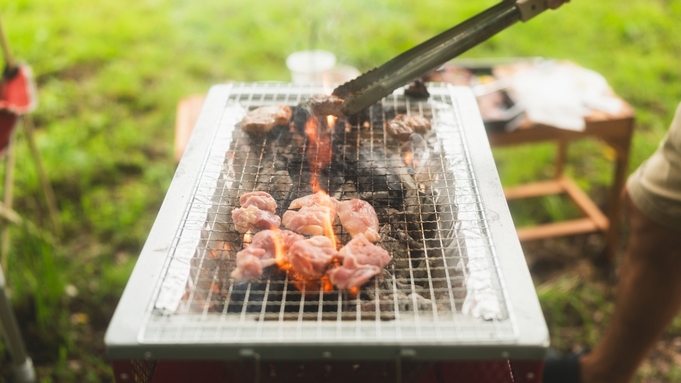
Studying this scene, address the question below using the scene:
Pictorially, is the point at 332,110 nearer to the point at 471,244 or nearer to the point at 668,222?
the point at 471,244

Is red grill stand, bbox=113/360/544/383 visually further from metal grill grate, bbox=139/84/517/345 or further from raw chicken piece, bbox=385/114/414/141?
raw chicken piece, bbox=385/114/414/141

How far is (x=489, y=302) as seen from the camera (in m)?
1.88

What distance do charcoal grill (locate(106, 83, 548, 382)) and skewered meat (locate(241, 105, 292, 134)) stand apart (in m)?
0.06

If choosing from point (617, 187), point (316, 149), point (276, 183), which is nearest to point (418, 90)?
point (316, 149)

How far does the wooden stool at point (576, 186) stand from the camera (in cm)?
441

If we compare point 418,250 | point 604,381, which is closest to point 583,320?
point 604,381

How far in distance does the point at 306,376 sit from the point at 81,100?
18.9ft

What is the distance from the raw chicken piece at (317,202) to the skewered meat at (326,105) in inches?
21.4

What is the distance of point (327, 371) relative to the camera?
2.08 m

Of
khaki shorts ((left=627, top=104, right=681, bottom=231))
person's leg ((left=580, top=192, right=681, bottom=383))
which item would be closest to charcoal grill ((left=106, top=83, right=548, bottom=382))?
khaki shorts ((left=627, top=104, right=681, bottom=231))

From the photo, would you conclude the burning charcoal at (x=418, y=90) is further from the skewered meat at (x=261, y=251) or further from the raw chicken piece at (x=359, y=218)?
the skewered meat at (x=261, y=251)

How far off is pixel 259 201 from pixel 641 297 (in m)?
2.24

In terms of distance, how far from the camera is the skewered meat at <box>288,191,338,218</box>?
2.44 m

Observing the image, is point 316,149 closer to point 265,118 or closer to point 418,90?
point 265,118
